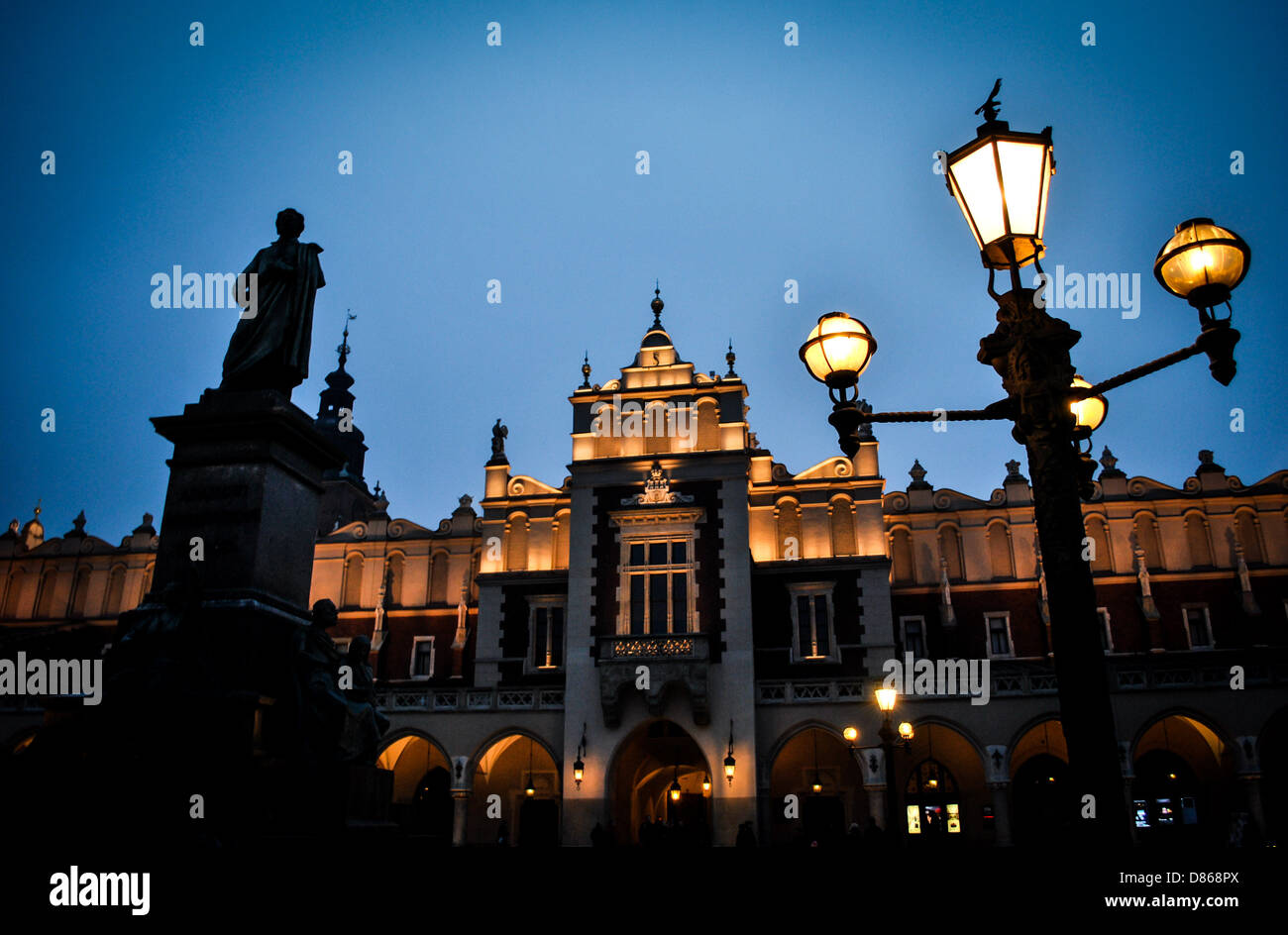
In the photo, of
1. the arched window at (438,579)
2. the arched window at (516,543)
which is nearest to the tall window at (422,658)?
the arched window at (438,579)

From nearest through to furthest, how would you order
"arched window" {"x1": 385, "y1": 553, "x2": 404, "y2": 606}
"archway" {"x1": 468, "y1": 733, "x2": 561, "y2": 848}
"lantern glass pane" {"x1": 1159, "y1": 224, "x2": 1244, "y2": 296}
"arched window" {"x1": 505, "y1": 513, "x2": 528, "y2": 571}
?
1. "lantern glass pane" {"x1": 1159, "y1": 224, "x2": 1244, "y2": 296}
2. "archway" {"x1": 468, "y1": 733, "x2": 561, "y2": 848}
3. "arched window" {"x1": 505, "y1": 513, "x2": 528, "y2": 571}
4. "arched window" {"x1": 385, "y1": 553, "x2": 404, "y2": 606}

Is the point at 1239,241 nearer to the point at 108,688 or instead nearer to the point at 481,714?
the point at 108,688

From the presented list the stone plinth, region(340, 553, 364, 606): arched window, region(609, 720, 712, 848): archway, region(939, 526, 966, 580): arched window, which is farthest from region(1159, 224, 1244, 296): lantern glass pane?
region(340, 553, 364, 606): arched window

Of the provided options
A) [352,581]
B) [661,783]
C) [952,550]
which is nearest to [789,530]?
[952,550]

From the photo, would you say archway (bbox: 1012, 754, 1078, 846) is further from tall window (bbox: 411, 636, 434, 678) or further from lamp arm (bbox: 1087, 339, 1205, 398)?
lamp arm (bbox: 1087, 339, 1205, 398)

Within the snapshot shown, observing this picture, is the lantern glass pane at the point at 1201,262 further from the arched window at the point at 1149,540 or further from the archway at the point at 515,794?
the arched window at the point at 1149,540

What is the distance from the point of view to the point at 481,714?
2862 cm

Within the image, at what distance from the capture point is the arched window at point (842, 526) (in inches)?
1217

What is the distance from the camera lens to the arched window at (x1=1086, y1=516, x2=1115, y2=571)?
31953mm

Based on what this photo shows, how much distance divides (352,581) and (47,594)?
1307 cm

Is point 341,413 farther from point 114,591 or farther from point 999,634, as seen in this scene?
point 999,634

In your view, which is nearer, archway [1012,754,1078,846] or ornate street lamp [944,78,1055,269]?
ornate street lamp [944,78,1055,269]

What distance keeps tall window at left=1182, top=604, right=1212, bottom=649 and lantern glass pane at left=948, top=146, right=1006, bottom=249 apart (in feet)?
100
